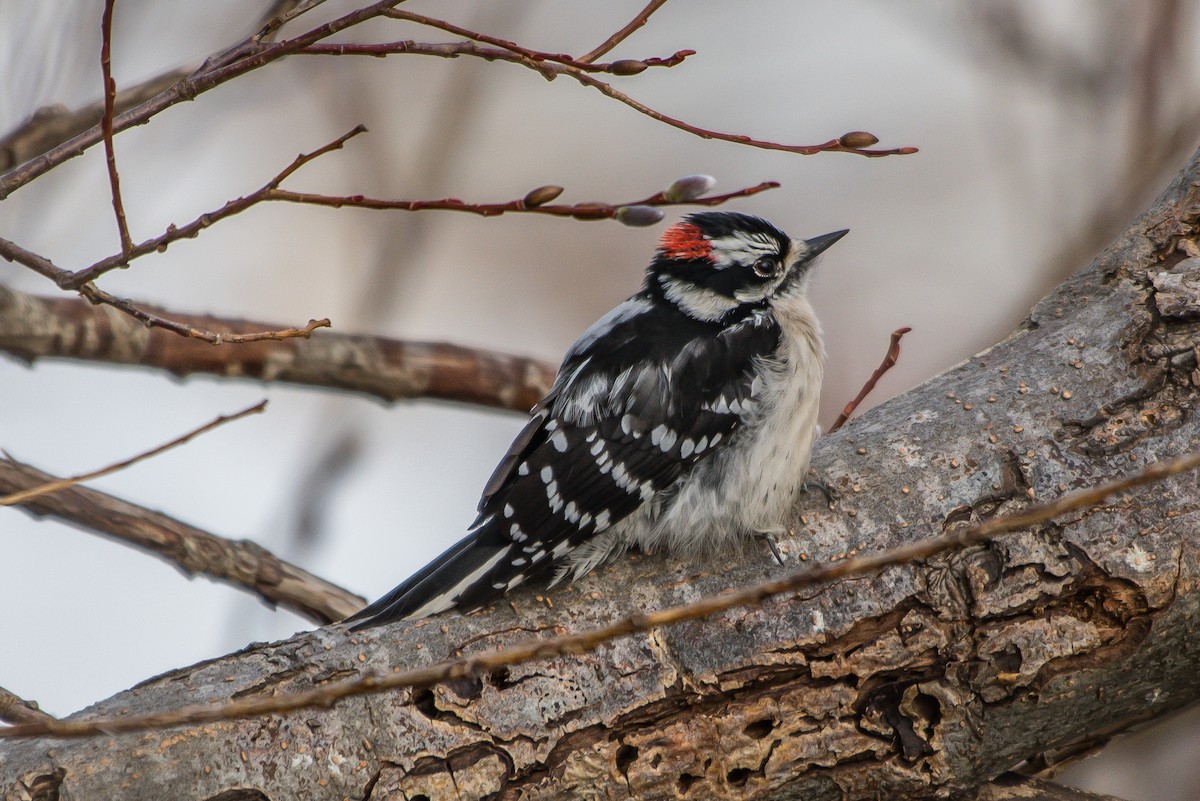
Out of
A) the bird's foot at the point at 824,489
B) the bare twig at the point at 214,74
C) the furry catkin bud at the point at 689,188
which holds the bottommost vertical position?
the bird's foot at the point at 824,489

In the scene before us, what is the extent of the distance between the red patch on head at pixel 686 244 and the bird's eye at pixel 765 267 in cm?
15

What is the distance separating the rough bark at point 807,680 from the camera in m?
2.26

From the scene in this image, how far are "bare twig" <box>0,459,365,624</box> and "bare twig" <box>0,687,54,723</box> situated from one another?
2.34 feet

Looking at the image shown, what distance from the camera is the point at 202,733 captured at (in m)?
2.18

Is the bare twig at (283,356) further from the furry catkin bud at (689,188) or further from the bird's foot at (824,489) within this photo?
the furry catkin bud at (689,188)

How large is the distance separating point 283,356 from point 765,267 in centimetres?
165

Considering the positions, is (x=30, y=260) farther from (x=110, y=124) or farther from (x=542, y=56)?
(x=542, y=56)

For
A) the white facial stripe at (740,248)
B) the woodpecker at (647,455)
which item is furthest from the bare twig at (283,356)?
the white facial stripe at (740,248)

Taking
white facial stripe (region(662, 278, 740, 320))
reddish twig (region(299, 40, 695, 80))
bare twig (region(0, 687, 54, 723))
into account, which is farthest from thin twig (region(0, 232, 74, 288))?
white facial stripe (region(662, 278, 740, 320))

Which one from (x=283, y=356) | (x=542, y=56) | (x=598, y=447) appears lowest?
(x=598, y=447)

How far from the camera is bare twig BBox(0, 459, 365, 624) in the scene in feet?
9.28

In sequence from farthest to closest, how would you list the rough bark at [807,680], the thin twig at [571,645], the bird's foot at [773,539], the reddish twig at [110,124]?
the bird's foot at [773,539], the rough bark at [807,680], the reddish twig at [110,124], the thin twig at [571,645]

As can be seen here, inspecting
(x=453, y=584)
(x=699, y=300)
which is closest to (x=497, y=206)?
(x=453, y=584)

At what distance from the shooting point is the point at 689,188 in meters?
1.84
